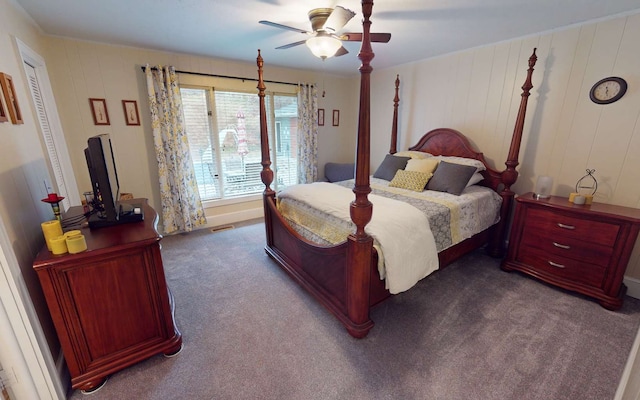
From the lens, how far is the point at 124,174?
10.6 feet

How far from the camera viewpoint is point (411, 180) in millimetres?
2908

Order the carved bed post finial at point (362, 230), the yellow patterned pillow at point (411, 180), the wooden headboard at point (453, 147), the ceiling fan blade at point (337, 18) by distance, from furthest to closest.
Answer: the wooden headboard at point (453, 147) < the yellow patterned pillow at point (411, 180) < the ceiling fan blade at point (337, 18) < the carved bed post finial at point (362, 230)

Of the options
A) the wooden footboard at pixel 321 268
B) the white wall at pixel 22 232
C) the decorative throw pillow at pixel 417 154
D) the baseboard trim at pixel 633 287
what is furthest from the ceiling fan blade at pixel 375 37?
the baseboard trim at pixel 633 287

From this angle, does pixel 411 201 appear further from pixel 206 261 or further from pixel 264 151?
pixel 206 261

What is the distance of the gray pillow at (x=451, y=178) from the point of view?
2.71 meters

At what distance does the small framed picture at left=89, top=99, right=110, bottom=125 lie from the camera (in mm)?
2908

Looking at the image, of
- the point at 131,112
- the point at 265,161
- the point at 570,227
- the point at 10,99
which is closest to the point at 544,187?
the point at 570,227

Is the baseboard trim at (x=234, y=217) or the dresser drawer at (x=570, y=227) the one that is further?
the baseboard trim at (x=234, y=217)

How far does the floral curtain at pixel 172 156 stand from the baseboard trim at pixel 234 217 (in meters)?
0.20

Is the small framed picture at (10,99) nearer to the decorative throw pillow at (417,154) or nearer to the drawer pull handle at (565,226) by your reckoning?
the decorative throw pillow at (417,154)

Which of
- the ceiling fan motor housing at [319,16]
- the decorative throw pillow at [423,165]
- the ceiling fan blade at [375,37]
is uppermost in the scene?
the ceiling fan motor housing at [319,16]

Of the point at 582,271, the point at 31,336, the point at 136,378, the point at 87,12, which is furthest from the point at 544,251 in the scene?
the point at 87,12

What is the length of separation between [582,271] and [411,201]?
150 cm

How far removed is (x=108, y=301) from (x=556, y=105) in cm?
399
